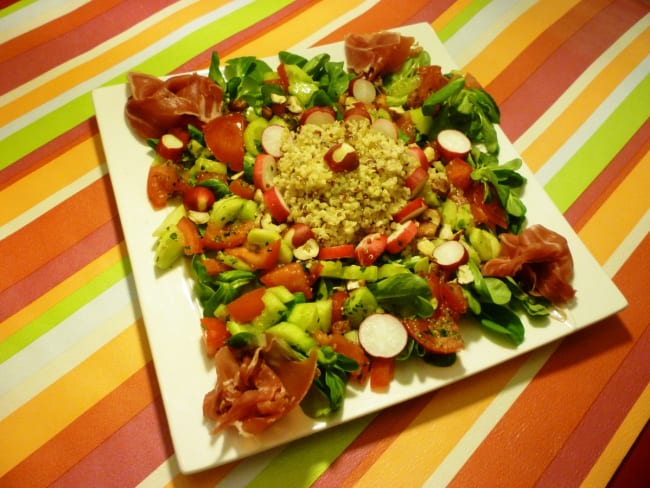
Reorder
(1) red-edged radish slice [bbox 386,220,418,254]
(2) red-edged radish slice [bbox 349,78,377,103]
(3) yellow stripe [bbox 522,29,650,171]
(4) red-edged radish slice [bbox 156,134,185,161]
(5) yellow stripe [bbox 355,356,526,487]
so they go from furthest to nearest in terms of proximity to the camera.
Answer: (3) yellow stripe [bbox 522,29,650,171] < (2) red-edged radish slice [bbox 349,78,377,103] < (4) red-edged radish slice [bbox 156,134,185,161] < (1) red-edged radish slice [bbox 386,220,418,254] < (5) yellow stripe [bbox 355,356,526,487]

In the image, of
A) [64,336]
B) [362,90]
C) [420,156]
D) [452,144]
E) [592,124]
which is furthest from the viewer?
[592,124]

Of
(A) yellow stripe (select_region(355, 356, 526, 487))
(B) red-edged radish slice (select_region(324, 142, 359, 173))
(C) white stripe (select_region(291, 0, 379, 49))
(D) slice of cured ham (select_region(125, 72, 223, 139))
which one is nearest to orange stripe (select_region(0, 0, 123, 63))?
(D) slice of cured ham (select_region(125, 72, 223, 139))

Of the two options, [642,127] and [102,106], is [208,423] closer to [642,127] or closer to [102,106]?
[102,106]

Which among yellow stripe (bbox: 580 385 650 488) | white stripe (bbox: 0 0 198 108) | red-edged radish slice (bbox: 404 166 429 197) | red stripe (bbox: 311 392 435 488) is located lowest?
yellow stripe (bbox: 580 385 650 488)

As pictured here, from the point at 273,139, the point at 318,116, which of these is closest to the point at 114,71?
the point at 273,139

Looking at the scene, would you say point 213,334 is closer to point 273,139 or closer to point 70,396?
point 70,396

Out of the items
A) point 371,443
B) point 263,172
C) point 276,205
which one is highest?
point 263,172

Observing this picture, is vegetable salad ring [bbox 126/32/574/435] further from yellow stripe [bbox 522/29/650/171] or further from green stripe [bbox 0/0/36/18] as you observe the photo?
green stripe [bbox 0/0/36/18]

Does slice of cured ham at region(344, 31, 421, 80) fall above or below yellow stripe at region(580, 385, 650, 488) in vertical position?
above
